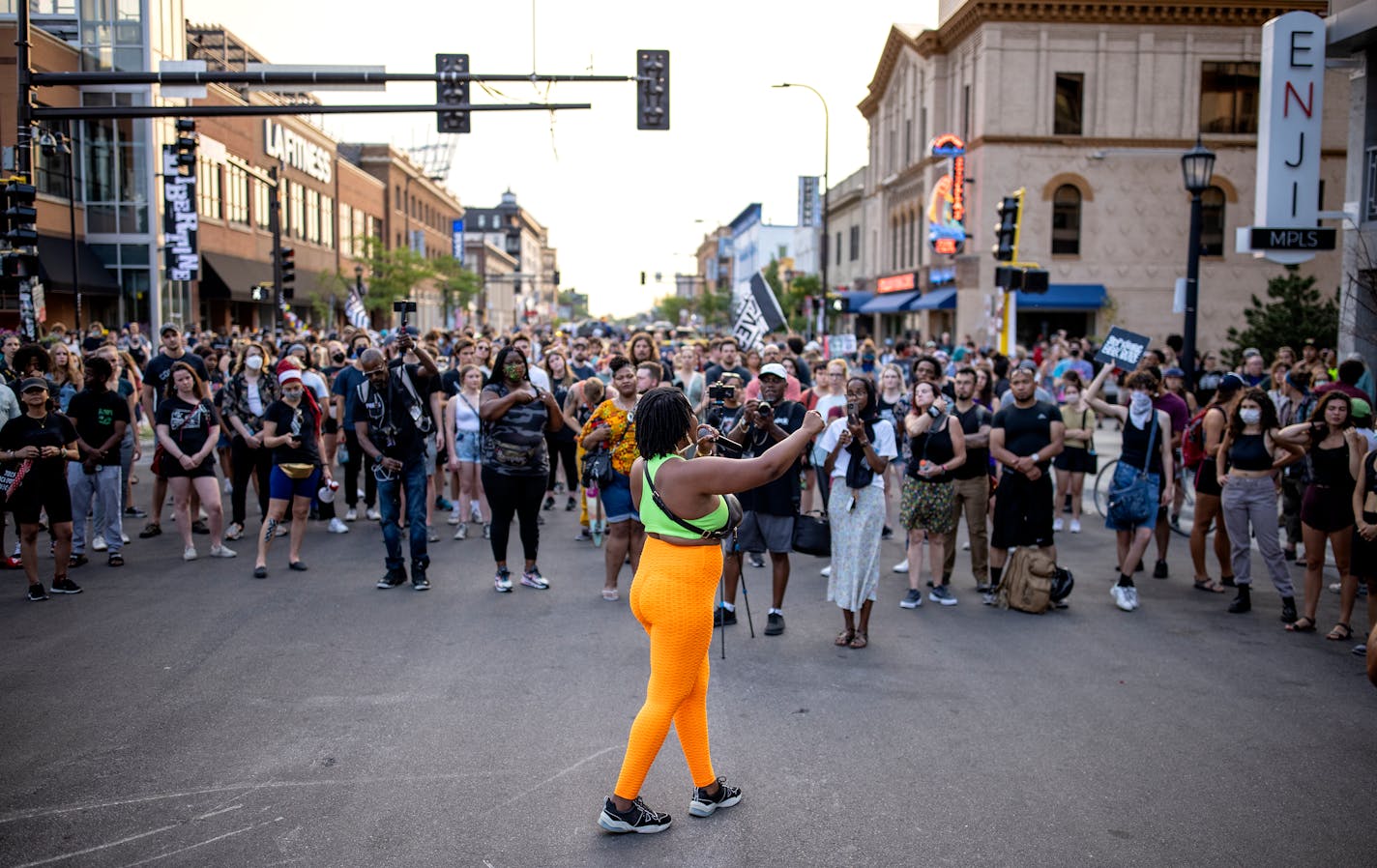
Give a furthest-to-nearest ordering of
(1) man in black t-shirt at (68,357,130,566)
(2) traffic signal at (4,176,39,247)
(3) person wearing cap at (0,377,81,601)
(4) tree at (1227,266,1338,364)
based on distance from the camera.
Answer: (4) tree at (1227,266,1338,364)
(2) traffic signal at (4,176,39,247)
(1) man in black t-shirt at (68,357,130,566)
(3) person wearing cap at (0,377,81,601)

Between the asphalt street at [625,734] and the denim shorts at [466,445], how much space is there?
2.85m

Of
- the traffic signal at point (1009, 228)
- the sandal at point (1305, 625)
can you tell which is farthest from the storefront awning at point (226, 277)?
the sandal at point (1305, 625)

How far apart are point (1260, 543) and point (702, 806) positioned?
583 cm

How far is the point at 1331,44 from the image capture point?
48.3 ft

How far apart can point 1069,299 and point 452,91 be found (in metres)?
27.3

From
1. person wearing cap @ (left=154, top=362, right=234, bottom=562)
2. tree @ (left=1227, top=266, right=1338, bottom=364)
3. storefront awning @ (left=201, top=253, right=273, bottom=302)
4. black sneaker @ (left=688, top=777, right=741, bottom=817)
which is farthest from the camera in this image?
storefront awning @ (left=201, top=253, right=273, bottom=302)

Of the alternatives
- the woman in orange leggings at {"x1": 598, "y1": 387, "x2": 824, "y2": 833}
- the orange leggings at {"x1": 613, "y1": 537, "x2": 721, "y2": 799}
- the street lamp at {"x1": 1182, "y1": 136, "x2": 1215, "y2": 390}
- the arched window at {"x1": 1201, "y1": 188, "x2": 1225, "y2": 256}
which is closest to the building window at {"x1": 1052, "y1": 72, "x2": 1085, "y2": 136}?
the arched window at {"x1": 1201, "y1": 188, "x2": 1225, "y2": 256}

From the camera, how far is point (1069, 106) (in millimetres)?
36750

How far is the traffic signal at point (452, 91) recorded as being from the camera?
13.8 meters

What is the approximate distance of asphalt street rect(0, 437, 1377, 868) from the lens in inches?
181

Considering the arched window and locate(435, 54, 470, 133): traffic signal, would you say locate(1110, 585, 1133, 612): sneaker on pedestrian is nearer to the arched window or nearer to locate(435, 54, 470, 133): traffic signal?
locate(435, 54, 470, 133): traffic signal

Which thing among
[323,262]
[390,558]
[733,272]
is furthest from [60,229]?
[733,272]

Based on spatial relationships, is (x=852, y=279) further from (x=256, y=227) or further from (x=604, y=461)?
(x=604, y=461)

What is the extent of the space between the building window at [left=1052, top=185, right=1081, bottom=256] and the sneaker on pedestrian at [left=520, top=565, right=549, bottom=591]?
31.7 meters
